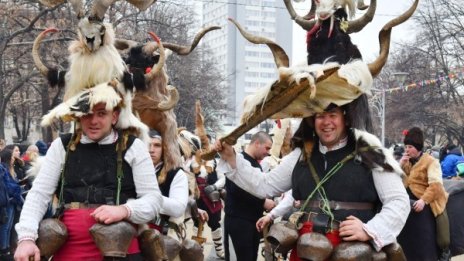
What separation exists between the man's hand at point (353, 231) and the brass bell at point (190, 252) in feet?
6.56

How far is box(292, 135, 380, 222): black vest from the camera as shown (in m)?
4.15

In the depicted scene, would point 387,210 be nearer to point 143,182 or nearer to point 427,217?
point 143,182

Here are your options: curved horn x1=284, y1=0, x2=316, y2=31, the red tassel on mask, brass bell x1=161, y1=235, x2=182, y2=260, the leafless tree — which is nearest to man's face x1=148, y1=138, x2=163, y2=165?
brass bell x1=161, y1=235, x2=182, y2=260

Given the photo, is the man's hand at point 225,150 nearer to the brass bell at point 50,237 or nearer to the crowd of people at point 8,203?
the brass bell at point 50,237

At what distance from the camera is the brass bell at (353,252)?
13.0ft

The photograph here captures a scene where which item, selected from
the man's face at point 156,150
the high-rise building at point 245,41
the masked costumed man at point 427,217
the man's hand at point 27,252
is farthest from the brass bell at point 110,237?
the high-rise building at point 245,41

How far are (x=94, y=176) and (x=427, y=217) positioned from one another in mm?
4582

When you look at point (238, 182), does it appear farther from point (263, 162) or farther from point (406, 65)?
point (406, 65)

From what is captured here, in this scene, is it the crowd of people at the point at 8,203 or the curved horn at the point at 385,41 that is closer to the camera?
the curved horn at the point at 385,41

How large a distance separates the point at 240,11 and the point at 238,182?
492 feet

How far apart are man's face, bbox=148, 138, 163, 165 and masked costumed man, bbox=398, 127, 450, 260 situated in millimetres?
3029

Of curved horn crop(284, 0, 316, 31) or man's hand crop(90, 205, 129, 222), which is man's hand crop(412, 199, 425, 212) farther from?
man's hand crop(90, 205, 129, 222)

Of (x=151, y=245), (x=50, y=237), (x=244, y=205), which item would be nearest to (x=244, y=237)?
(x=244, y=205)

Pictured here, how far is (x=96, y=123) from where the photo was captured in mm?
4160
